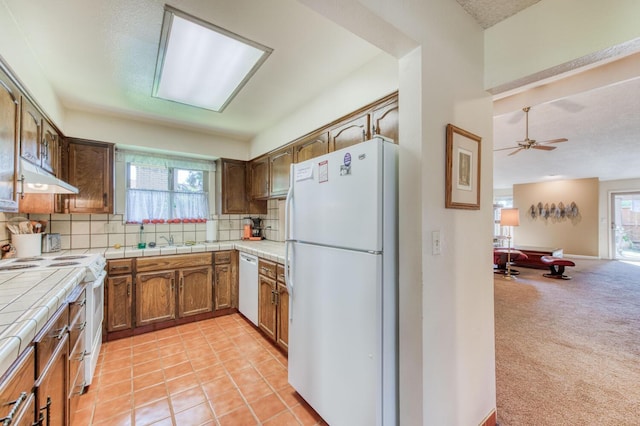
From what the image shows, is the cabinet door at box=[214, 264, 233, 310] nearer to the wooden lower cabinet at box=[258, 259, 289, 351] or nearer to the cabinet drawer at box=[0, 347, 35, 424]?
the wooden lower cabinet at box=[258, 259, 289, 351]

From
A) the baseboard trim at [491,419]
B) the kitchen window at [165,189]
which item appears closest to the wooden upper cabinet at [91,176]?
the kitchen window at [165,189]

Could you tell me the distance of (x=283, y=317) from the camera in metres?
2.39

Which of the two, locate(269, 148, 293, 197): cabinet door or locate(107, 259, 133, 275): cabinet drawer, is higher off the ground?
locate(269, 148, 293, 197): cabinet door

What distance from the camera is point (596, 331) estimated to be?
2.95m

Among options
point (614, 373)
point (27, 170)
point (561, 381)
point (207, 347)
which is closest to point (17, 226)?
point (27, 170)

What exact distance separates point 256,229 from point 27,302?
303 centimetres

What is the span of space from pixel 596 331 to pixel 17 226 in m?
5.89

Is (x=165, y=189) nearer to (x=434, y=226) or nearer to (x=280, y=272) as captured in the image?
(x=280, y=272)

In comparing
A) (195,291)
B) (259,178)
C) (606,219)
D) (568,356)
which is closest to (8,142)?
(195,291)

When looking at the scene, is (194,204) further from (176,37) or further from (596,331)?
(596,331)

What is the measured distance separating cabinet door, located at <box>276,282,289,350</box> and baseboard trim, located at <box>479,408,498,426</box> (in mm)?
1479

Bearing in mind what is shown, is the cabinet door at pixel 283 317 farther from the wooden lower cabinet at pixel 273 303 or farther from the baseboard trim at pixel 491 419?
the baseboard trim at pixel 491 419

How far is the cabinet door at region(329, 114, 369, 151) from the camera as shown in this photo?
2.01 metres

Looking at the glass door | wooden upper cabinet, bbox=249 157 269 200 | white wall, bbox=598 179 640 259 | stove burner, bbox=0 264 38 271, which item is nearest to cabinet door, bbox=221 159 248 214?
wooden upper cabinet, bbox=249 157 269 200
